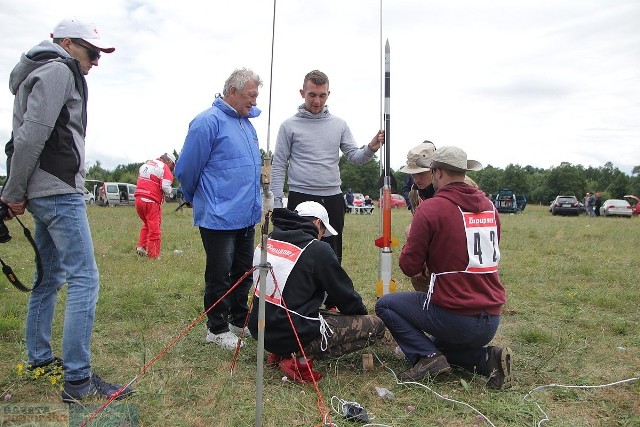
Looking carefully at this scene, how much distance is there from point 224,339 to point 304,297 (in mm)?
1072

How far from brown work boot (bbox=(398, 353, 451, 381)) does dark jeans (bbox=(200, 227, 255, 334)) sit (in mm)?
1600

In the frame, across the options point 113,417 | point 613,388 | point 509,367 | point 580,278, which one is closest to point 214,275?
point 113,417

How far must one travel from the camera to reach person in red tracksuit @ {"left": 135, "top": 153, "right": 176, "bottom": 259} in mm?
8805

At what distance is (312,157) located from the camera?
495 centimetres

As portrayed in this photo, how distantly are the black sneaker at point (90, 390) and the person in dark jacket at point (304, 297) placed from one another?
98 centimetres

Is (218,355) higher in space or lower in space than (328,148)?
lower

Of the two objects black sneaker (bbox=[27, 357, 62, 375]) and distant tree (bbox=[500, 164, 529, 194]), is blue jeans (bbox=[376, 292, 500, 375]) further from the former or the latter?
distant tree (bbox=[500, 164, 529, 194])

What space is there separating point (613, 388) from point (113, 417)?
3190 millimetres

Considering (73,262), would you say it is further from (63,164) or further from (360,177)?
(360,177)

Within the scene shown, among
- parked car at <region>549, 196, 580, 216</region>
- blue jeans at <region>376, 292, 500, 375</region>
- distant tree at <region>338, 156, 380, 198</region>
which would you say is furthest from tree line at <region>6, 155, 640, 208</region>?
blue jeans at <region>376, 292, 500, 375</region>

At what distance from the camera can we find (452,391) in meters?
3.55

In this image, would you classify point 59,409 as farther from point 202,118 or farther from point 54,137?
point 202,118

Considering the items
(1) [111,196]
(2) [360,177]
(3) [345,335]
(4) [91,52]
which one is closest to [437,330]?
(3) [345,335]

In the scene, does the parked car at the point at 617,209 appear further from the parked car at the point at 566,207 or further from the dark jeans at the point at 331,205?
the dark jeans at the point at 331,205
